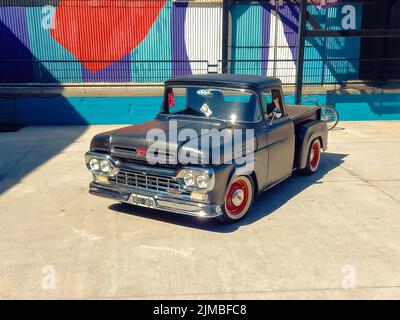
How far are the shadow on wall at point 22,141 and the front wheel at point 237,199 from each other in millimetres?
3857

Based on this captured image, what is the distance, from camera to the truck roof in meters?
5.74

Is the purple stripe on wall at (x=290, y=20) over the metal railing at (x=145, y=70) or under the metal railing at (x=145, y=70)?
over

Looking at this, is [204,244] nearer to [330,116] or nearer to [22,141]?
[22,141]

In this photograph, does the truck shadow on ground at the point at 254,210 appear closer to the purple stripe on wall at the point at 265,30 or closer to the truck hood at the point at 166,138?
the truck hood at the point at 166,138

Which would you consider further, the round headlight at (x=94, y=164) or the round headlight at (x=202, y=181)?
the round headlight at (x=94, y=164)

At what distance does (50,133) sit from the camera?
1151 cm

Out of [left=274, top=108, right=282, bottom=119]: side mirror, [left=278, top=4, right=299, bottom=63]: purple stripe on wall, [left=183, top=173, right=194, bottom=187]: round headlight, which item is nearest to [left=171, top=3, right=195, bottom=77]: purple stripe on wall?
[left=278, top=4, right=299, bottom=63]: purple stripe on wall

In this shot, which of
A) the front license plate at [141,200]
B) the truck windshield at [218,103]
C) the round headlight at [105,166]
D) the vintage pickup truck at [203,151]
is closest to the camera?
the vintage pickup truck at [203,151]

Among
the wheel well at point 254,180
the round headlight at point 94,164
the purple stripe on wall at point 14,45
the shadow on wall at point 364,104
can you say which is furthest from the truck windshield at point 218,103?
the purple stripe on wall at point 14,45

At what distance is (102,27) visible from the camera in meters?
15.0

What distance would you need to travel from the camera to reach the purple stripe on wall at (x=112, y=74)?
15.1 metres

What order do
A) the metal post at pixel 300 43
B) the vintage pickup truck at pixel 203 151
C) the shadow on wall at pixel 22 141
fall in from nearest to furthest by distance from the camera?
the vintage pickup truck at pixel 203 151 < the shadow on wall at pixel 22 141 < the metal post at pixel 300 43

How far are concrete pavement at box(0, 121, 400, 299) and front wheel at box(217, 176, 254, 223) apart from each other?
0.15 metres
